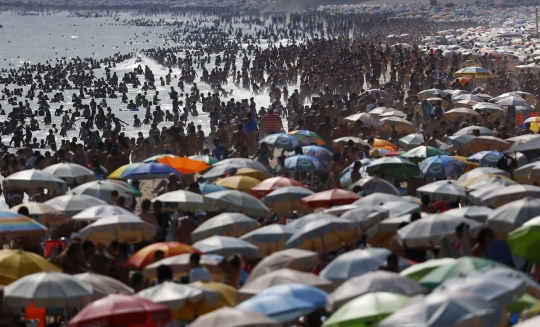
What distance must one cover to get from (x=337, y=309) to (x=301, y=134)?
10.3 meters

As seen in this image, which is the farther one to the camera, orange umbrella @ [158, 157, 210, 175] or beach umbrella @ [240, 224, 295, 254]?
orange umbrella @ [158, 157, 210, 175]

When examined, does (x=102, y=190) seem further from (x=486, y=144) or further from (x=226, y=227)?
(x=486, y=144)

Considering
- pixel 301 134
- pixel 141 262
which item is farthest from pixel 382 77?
pixel 141 262

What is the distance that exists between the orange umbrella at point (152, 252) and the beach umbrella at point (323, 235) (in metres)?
1.01

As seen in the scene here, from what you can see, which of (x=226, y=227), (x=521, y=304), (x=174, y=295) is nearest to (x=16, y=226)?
(x=226, y=227)

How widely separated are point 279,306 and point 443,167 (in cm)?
722

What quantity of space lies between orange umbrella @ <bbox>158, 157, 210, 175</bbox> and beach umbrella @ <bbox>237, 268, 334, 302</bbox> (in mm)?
6489

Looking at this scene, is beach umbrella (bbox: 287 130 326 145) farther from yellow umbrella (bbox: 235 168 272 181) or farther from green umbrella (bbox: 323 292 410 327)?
green umbrella (bbox: 323 292 410 327)

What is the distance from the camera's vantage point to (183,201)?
12.7 meters

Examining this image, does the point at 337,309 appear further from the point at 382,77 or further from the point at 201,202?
the point at 382,77

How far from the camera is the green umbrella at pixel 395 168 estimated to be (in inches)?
579

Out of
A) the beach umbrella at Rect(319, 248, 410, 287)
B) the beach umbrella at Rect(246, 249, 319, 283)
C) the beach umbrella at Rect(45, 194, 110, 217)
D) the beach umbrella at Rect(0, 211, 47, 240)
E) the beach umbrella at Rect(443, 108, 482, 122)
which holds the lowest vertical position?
the beach umbrella at Rect(443, 108, 482, 122)

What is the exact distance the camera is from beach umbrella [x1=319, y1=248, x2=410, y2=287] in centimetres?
909

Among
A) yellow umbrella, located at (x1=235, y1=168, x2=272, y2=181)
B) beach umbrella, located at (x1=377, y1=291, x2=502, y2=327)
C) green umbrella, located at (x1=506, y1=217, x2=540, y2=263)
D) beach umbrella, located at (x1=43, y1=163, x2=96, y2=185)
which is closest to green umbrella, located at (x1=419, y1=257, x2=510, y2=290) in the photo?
green umbrella, located at (x1=506, y1=217, x2=540, y2=263)
